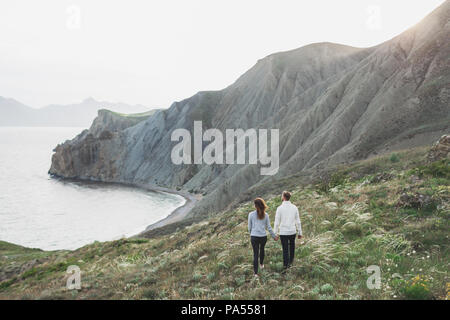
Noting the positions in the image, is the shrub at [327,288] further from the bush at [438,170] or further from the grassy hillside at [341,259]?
the bush at [438,170]

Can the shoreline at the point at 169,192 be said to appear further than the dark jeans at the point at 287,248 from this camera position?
Yes

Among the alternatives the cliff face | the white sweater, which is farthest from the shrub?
the cliff face

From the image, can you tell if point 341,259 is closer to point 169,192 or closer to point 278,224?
point 278,224

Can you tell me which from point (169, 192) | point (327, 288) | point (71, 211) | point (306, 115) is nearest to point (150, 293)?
point (327, 288)

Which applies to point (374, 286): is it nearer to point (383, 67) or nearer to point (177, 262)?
point (177, 262)

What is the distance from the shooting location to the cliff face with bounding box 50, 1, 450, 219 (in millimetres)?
36750

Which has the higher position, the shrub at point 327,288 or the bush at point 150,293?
the shrub at point 327,288

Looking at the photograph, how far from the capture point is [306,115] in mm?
57750

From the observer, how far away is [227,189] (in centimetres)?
5428

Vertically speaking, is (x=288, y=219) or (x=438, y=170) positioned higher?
(x=438, y=170)

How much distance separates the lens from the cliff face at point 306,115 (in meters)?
36.8

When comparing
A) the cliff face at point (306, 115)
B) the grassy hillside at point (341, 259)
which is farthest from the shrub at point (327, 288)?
the cliff face at point (306, 115)
